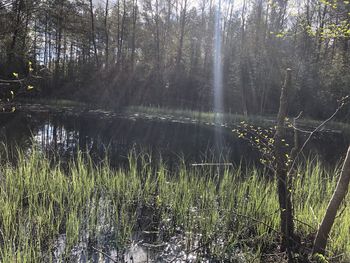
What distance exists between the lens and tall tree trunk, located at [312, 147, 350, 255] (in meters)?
2.23

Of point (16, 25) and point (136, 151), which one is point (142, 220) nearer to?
point (136, 151)

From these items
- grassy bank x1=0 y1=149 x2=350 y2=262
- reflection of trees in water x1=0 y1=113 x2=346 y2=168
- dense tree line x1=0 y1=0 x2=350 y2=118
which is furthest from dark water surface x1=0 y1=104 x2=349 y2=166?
dense tree line x1=0 y1=0 x2=350 y2=118

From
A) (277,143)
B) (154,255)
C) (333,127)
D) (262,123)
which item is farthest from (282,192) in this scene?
(333,127)

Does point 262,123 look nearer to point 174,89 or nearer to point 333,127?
point 333,127

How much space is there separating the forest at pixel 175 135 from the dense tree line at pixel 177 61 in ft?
0.41

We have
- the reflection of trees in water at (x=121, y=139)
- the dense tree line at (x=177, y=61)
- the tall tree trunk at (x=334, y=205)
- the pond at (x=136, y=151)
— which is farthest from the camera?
the dense tree line at (x=177, y=61)

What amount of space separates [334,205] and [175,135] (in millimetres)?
9323

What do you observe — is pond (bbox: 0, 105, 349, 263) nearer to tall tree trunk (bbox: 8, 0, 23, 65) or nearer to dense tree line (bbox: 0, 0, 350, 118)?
tall tree trunk (bbox: 8, 0, 23, 65)

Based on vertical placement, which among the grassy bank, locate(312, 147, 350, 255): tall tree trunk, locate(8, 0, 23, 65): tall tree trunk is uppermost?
locate(8, 0, 23, 65): tall tree trunk

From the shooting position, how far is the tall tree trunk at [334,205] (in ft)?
7.33

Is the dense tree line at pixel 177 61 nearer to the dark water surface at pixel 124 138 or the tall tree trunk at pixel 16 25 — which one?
the tall tree trunk at pixel 16 25

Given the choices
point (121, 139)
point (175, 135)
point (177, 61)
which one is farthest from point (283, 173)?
point (177, 61)

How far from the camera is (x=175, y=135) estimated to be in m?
11.6

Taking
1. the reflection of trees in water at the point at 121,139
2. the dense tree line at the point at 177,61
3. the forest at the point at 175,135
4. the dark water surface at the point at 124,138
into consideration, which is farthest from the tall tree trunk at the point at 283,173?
the dense tree line at the point at 177,61
